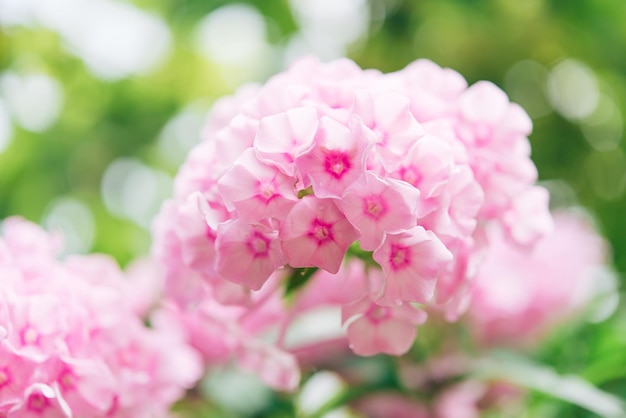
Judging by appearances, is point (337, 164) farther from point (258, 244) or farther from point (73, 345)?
point (73, 345)

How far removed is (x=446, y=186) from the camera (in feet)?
1.53

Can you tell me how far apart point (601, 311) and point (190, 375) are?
0.44 metres

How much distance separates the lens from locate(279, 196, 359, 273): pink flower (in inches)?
16.8

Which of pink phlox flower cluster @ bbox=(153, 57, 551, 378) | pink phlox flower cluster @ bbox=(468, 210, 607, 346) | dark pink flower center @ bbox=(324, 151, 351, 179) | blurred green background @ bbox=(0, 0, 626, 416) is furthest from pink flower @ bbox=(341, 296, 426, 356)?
blurred green background @ bbox=(0, 0, 626, 416)

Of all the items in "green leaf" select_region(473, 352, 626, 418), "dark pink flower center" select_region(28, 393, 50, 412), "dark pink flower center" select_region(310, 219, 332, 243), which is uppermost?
"dark pink flower center" select_region(310, 219, 332, 243)

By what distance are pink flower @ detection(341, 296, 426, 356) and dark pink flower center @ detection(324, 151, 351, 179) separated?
4.1 inches

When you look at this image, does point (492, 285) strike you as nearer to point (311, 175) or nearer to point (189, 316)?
point (189, 316)

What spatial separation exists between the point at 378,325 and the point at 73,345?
0.65 feet

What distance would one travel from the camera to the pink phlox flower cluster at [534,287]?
2.62ft

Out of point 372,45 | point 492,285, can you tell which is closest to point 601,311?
point 492,285

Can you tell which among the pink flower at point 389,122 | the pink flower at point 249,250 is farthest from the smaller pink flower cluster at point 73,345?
the pink flower at point 389,122

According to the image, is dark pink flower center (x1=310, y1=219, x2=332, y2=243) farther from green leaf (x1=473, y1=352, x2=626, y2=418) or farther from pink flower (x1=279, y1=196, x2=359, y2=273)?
green leaf (x1=473, y1=352, x2=626, y2=418)

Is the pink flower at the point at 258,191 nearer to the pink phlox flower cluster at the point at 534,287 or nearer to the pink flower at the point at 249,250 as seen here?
the pink flower at the point at 249,250

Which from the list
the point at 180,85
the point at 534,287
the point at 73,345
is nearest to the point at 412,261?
the point at 73,345
